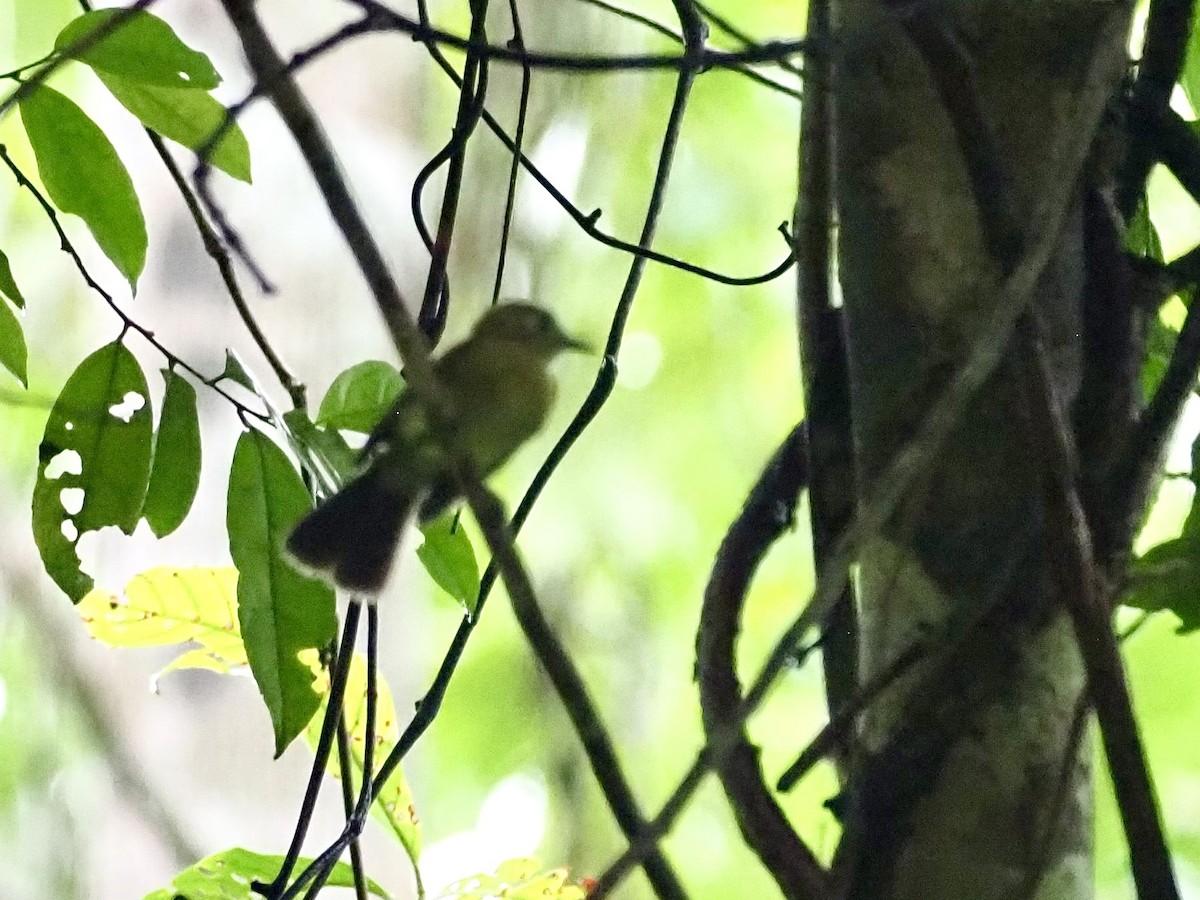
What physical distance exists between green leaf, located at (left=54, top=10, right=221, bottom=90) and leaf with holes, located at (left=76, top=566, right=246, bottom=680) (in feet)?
1.36

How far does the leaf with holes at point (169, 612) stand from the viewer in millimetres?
1023

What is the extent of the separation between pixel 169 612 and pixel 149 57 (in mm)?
450

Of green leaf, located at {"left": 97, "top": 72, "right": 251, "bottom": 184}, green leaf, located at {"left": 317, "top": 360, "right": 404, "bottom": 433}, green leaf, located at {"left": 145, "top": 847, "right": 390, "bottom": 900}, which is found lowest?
green leaf, located at {"left": 145, "top": 847, "right": 390, "bottom": 900}

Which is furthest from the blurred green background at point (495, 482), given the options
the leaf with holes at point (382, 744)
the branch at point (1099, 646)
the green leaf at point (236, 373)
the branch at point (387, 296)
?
the branch at point (387, 296)

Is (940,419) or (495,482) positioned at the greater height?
(495,482)

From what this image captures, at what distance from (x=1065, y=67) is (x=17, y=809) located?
255 centimetres

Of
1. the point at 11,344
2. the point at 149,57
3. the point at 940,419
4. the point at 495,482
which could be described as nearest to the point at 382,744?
the point at 11,344

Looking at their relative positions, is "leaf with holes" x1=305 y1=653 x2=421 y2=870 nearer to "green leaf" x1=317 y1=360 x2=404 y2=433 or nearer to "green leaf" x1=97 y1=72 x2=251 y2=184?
"green leaf" x1=317 y1=360 x2=404 y2=433

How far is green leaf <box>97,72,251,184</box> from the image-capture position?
32.6 inches

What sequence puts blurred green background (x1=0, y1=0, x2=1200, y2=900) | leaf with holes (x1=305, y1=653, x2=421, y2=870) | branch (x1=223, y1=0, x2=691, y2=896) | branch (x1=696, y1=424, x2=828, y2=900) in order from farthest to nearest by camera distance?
blurred green background (x1=0, y1=0, x2=1200, y2=900) → leaf with holes (x1=305, y1=653, x2=421, y2=870) → branch (x1=696, y1=424, x2=828, y2=900) → branch (x1=223, y1=0, x2=691, y2=896)

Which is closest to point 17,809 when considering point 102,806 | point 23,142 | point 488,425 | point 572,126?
point 102,806

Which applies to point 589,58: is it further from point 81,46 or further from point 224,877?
point 224,877

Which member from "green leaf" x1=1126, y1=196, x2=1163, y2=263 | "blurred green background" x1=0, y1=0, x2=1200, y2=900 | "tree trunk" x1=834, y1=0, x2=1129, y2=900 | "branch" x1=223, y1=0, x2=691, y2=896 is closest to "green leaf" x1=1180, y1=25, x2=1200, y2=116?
"green leaf" x1=1126, y1=196, x2=1163, y2=263

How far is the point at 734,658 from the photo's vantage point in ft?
2.73
